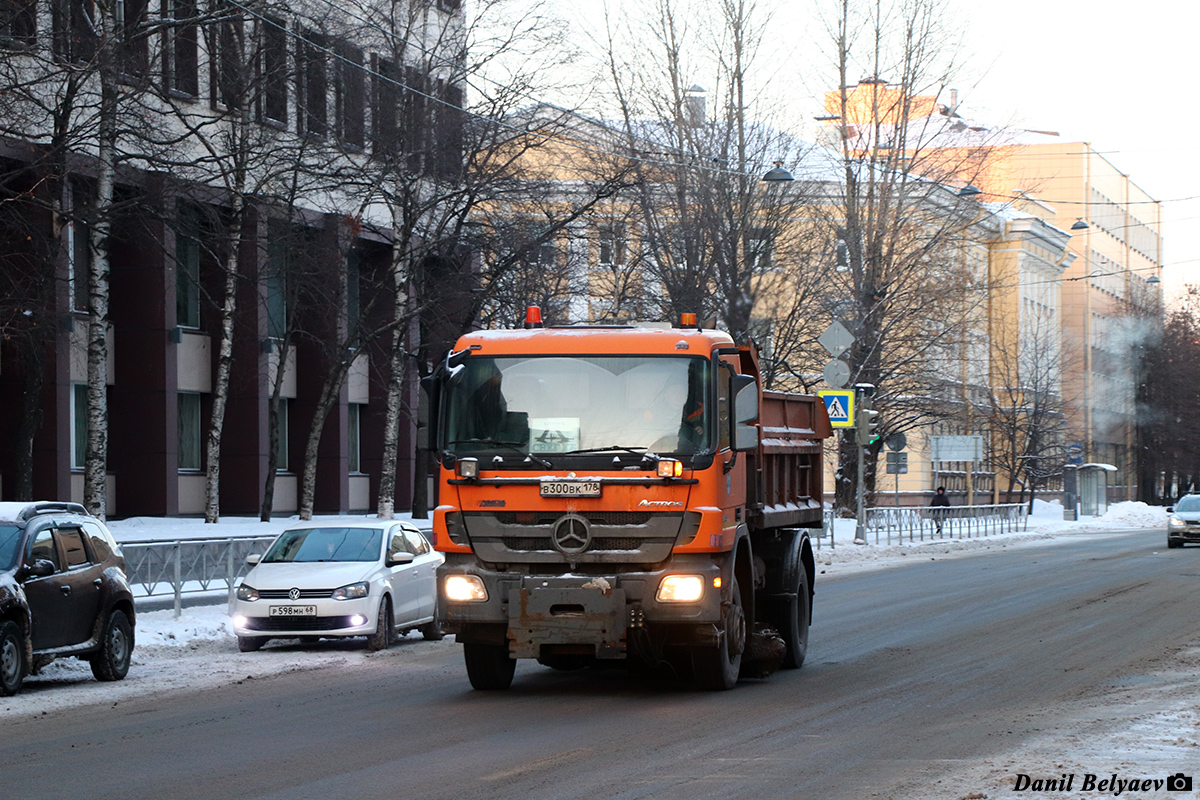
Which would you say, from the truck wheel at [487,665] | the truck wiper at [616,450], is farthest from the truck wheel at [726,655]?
the truck wheel at [487,665]

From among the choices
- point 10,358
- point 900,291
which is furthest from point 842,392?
point 10,358

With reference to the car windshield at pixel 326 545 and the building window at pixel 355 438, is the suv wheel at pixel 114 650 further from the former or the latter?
the building window at pixel 355 438

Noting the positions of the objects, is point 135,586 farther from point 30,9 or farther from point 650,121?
point 650,121

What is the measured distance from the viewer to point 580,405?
1294 centimetres

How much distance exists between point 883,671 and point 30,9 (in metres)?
14.0

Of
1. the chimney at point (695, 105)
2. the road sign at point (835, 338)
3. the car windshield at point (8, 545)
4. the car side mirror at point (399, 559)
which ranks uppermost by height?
the chimney at point (695, 105)

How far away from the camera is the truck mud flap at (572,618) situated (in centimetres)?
1247

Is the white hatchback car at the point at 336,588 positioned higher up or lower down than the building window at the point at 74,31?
lower down

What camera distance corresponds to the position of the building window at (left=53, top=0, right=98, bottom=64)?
2258 cm

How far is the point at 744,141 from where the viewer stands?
44250 mm

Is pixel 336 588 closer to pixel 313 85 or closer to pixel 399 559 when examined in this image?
pixel 399 559

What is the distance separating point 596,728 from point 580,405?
2.72 meters

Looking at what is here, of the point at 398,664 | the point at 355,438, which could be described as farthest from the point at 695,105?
the point at 398,664

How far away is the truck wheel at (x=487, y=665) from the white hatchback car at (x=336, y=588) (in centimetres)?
336
